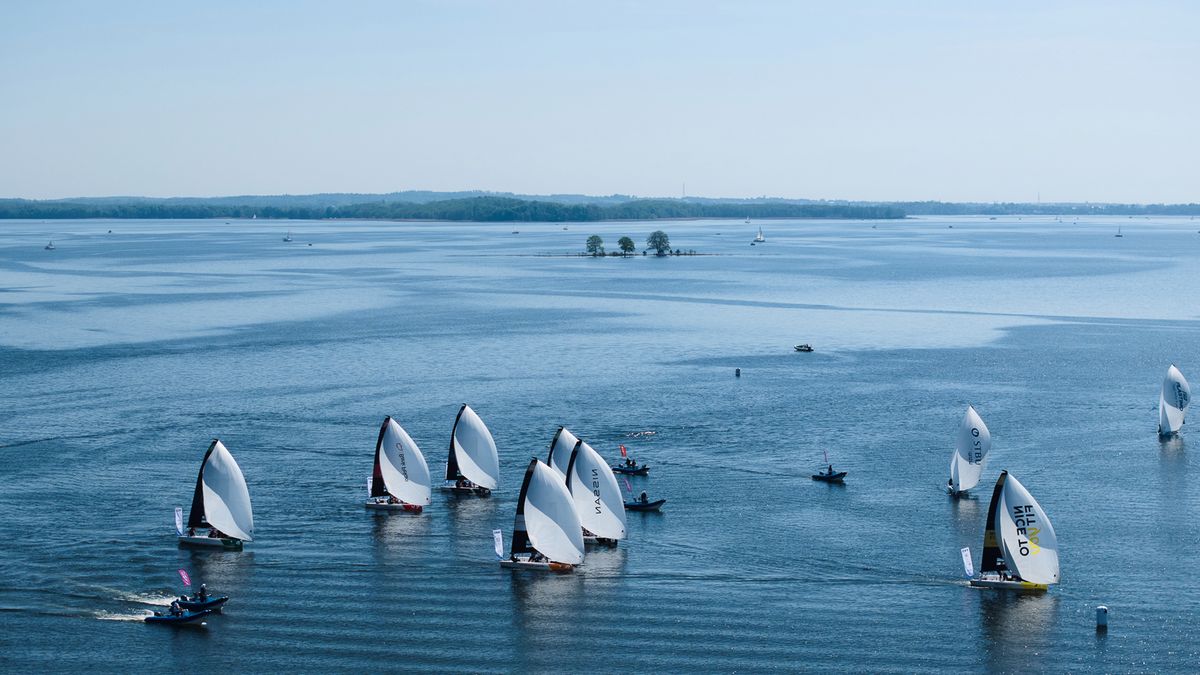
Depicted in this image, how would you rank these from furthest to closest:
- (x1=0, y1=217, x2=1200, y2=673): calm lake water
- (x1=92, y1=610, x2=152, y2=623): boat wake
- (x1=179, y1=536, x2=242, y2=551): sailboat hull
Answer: (x1=179, y1=536, x2=242, y2=551): sailboat hull → (x1=92, y1=610, x2=152, y2=623): boat wake → (x1=0, y1=217, x2=1200, y2=673): calm lake water

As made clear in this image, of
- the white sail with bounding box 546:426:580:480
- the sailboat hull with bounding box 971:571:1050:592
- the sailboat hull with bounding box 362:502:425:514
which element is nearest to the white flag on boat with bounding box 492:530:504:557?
the white sail with bounding box 546:426:580:480

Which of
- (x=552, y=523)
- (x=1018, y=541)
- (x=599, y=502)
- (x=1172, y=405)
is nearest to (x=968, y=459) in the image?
(x=1018, y=541)

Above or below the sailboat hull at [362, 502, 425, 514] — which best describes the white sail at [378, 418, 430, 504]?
above

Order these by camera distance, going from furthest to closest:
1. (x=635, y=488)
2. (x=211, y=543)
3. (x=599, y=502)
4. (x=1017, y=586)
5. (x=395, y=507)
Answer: (x=635, y=488)
(x=395, y=507)
(x=599, y=502)
(x=211, y=543)
(x=1017, y=586)

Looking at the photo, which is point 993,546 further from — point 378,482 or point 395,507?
point 378,482

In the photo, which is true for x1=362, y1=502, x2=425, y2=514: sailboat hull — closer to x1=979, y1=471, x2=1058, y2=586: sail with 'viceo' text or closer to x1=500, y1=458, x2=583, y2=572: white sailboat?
x1=500, y1=458, x2=583, y2=572: white sailboat

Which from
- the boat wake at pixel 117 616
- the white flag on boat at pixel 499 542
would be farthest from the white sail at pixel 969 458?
the boat wake at pixel 117 616
